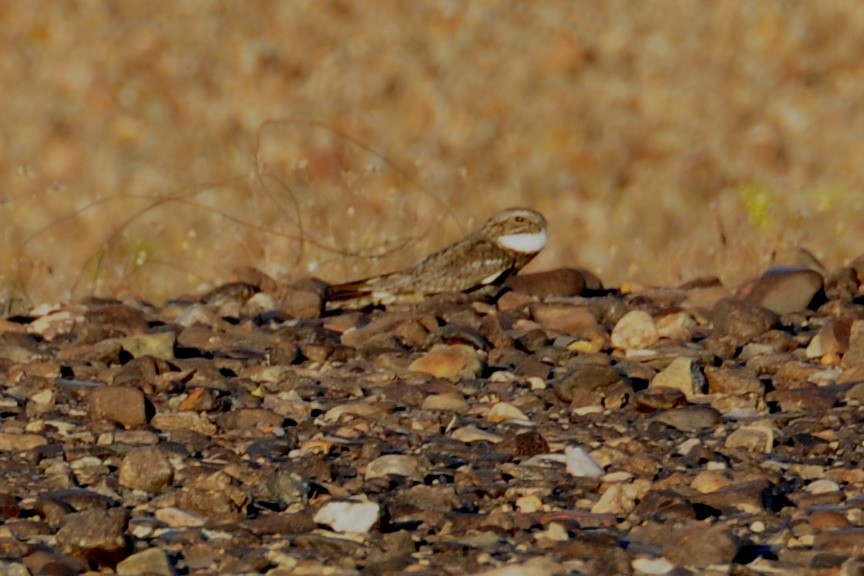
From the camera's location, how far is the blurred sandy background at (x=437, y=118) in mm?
11602

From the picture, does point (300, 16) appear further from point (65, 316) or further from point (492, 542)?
point (492, 542)

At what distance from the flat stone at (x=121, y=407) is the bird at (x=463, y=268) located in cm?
208

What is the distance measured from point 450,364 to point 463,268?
2.11 m

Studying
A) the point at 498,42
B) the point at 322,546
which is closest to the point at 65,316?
the point at 322,546

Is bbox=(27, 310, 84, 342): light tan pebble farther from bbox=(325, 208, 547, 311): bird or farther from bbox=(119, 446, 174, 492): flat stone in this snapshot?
bbox=(119, 446, 174, 492): flat stone

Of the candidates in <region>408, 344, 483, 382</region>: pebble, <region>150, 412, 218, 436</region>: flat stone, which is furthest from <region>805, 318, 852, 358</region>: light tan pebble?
<region>150, 412, 218, 436</region>: flat stone

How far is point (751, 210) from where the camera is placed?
34.6 feet

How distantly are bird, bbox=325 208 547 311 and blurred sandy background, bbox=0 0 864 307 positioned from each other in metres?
1.69

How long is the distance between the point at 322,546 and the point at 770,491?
995 mm

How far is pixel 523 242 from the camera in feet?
27.7

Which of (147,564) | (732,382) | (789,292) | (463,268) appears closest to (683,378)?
(732,382)

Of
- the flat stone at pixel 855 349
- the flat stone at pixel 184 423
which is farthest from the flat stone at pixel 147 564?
the flat stone at pixel 855 349

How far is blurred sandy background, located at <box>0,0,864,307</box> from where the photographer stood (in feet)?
38.1

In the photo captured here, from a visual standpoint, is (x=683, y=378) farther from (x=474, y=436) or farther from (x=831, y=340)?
(x=474, y=436)
